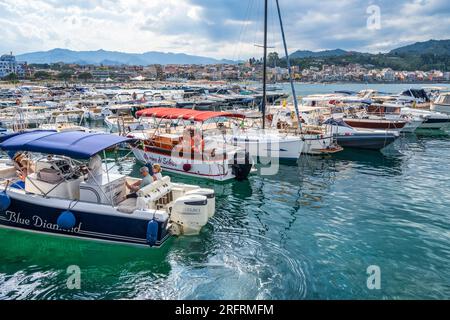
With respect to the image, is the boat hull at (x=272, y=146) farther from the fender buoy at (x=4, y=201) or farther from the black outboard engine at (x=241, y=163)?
the fender buoy at (x=4, y=201)

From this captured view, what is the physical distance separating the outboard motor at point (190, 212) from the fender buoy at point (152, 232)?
1.25m

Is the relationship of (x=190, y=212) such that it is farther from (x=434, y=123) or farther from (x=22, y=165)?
(x=434, y=123)

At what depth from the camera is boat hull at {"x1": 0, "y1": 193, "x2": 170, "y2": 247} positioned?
33.3 ft

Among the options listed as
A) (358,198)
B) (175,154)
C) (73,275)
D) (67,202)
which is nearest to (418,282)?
(358,198)

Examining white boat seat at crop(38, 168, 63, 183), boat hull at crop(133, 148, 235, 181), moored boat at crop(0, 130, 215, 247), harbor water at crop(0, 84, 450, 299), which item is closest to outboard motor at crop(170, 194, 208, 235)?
moored boat at crop(0, 130, 215, 247)

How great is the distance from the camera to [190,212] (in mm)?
10883

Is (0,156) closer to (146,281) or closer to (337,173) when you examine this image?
(146,281)

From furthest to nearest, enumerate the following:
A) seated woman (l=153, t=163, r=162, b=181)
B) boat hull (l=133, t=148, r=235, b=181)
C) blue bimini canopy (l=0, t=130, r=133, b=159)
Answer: boat hull (l=133, t=148, r=235, b=181) → seated woman (l=153, t=163, r=162, b=181) → blue bimini canopy (l=0, t=130, r=133, b=159)

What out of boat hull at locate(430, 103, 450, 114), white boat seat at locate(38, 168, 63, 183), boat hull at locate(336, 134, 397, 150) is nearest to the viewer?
white boat seat at locate(38, 168, 63, 183)

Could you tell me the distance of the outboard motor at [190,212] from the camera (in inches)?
426

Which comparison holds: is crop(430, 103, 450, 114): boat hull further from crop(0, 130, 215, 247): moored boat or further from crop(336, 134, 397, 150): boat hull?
crop(0, 130, 215, 247): moored boat

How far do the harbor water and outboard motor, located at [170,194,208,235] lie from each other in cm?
59

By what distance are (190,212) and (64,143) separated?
4.51m

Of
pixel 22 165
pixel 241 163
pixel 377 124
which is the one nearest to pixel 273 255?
pixel 241 163
